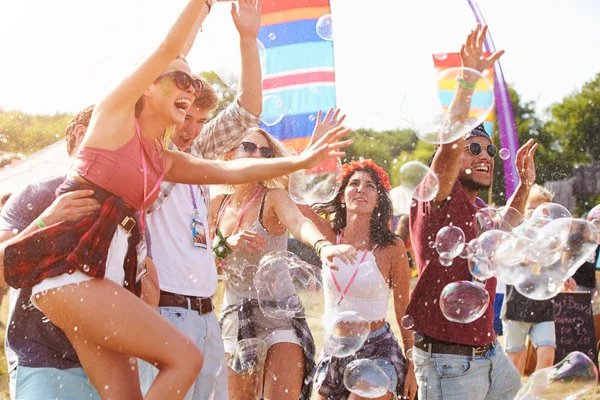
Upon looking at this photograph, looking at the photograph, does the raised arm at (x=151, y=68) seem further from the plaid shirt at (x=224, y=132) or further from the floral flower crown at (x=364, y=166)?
the floral flower crown at (x=364, y=166)

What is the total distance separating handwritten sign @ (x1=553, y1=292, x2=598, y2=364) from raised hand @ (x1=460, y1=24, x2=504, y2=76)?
11.2 feet

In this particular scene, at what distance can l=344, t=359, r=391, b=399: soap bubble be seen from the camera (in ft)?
10.3

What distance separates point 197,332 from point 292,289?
681 mm

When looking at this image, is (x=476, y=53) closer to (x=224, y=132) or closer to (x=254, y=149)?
(x=224, y=132)

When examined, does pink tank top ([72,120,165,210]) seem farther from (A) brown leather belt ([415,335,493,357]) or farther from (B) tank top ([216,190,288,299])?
(A) brown leather belt ([415,335,493,357])

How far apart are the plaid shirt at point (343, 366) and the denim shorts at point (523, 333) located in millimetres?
1873

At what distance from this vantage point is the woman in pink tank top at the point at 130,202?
204 cm

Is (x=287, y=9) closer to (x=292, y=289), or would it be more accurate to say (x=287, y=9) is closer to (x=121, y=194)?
(x=292, y=289)

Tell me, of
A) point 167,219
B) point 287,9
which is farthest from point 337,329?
point 287,9

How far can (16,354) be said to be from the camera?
2160 millimetres

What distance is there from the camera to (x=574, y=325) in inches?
220

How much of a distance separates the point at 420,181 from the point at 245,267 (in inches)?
34.3

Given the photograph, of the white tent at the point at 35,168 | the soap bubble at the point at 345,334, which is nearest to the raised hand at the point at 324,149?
the soap bubble at the point at 345,334

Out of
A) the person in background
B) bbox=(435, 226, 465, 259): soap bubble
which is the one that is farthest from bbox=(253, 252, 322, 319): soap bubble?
the person in background
